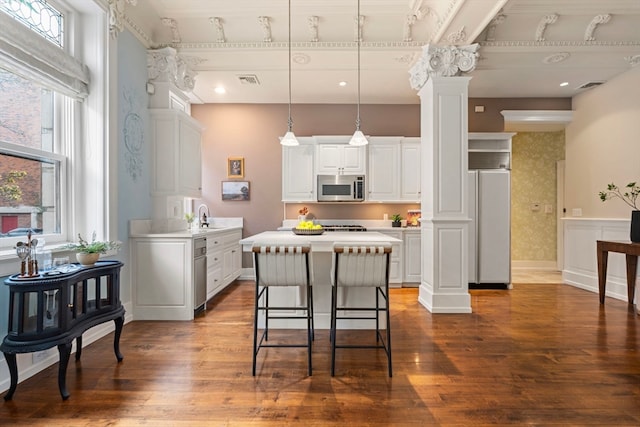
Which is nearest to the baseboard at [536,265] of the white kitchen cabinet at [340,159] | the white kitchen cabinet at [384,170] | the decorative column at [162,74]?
the white kitchen cabinet at [384,170]

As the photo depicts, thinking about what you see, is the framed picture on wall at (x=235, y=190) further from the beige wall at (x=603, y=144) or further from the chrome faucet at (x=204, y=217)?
the beige wall at (x=603, y=144)

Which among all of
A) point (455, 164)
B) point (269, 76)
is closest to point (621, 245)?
point (455, 164)

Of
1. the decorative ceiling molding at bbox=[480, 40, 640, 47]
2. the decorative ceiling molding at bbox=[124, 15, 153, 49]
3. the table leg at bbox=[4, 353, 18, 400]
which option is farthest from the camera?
the decorative ceiling molding at bbox=[480, 40, 640, 47]

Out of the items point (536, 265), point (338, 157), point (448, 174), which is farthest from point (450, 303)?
point (536, 265)

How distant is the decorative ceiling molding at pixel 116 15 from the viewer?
3169 millimetres

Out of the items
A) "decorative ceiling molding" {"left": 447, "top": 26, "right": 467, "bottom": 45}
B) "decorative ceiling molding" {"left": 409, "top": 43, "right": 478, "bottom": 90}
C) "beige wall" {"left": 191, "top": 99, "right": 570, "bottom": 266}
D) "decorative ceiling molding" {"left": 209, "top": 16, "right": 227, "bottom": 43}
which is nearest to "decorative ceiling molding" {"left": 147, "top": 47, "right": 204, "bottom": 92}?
"decorative ceiling molding" {"left": 209, "top": 16, "right": 227, "bottom": 43}

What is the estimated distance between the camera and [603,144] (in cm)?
493

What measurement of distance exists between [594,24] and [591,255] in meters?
3.14

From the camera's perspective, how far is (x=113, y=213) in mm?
3258

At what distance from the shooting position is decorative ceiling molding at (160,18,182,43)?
12.9ft

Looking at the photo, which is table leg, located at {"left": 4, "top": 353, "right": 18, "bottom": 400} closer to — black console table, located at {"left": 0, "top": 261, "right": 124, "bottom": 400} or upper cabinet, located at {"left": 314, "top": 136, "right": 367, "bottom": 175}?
black console table, located at {"left": 0, "top": 261, "right": 124, "bottom": 400}

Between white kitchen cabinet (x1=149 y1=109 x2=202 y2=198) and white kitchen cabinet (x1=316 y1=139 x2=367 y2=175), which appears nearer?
white kitchen cabinet (x1=149 y1=109 x2=202 y2=198)

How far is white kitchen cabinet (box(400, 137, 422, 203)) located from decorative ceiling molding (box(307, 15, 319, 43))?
2231mm

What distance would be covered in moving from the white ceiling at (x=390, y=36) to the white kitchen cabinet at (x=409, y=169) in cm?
108
